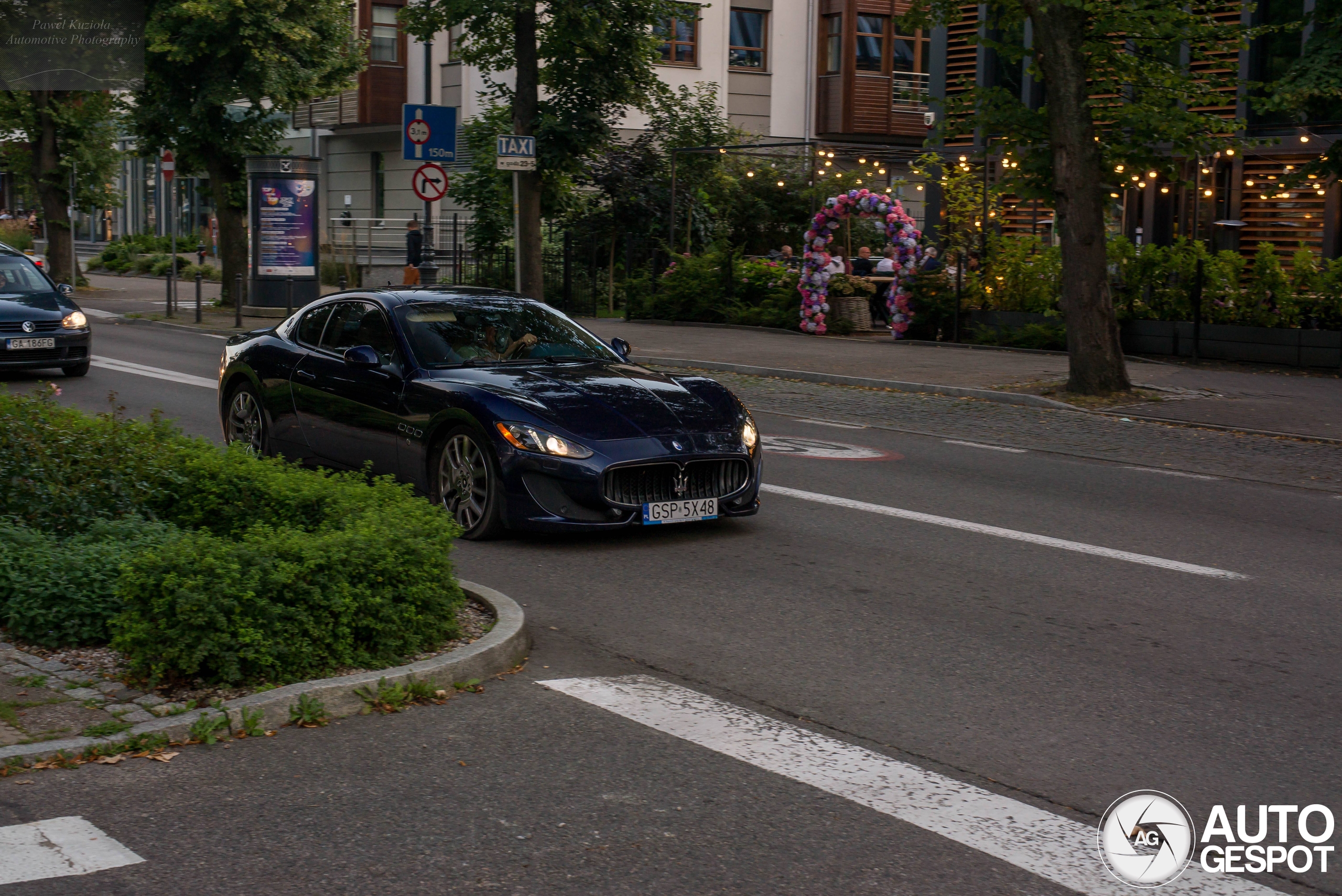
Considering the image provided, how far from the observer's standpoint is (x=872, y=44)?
149ft

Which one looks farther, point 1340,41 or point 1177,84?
point 1177,84

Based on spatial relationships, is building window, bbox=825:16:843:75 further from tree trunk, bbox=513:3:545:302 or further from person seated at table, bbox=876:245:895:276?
tree trunk, bbox=513:3:545:302

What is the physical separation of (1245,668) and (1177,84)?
14.0m

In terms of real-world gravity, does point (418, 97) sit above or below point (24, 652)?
above

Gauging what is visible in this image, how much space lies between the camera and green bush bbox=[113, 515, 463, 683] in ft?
18.0

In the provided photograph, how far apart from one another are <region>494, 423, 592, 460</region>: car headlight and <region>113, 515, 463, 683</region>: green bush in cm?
218

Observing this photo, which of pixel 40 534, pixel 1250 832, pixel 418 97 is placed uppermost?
pixel 418 97

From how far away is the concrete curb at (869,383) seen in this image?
56.1ft

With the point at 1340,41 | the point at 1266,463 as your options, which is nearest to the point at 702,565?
the point at 1266,463

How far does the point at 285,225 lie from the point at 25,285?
12.4 metres

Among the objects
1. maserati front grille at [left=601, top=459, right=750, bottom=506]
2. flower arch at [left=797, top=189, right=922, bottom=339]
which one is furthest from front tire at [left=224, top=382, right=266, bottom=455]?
flower arch at [left=797, top=189, right=922, bottom=339]

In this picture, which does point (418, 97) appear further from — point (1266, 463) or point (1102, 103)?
point (1266, 463)

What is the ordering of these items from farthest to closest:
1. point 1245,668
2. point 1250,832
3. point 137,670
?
point 1245,668, point 137,670, point 1250,832

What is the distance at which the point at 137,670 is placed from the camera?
18.2 ft
